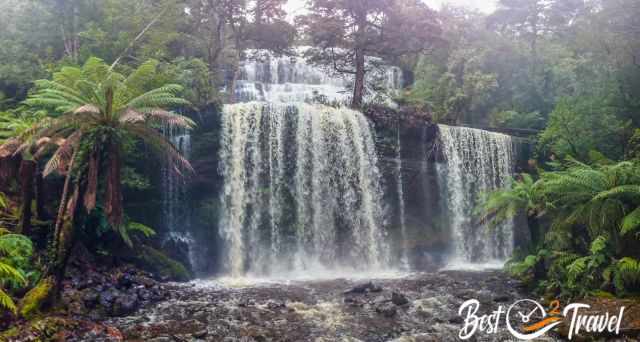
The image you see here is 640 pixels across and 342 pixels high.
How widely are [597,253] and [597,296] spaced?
3.64 ft

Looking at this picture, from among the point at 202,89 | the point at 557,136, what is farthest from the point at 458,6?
the point at 202,89

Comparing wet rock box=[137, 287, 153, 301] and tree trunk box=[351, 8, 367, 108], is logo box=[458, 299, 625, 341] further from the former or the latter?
tree trunk box=[351, 8, 367, 108]

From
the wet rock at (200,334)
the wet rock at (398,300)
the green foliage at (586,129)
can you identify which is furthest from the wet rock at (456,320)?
the green foliage at (586,129)

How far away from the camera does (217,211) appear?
16516mm

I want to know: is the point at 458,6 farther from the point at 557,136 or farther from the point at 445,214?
the point at 445,214

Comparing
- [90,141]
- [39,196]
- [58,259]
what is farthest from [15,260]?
[39,196]

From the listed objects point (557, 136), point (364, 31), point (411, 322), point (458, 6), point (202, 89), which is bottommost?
point (411, 322)

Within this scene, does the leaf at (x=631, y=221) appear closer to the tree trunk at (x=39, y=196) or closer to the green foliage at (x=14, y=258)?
the green foliage at (x=14, y=258)

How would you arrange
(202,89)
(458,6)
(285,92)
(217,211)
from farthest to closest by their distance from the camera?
1. (458,6)
2. (285,92)
3. (202,89)
4. (217,211)

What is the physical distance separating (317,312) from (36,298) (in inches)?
241

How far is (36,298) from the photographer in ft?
28.3

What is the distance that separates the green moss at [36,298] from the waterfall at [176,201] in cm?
697

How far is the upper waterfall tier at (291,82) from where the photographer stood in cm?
2447

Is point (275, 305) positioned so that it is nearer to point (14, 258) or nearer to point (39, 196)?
point (14, 258)
